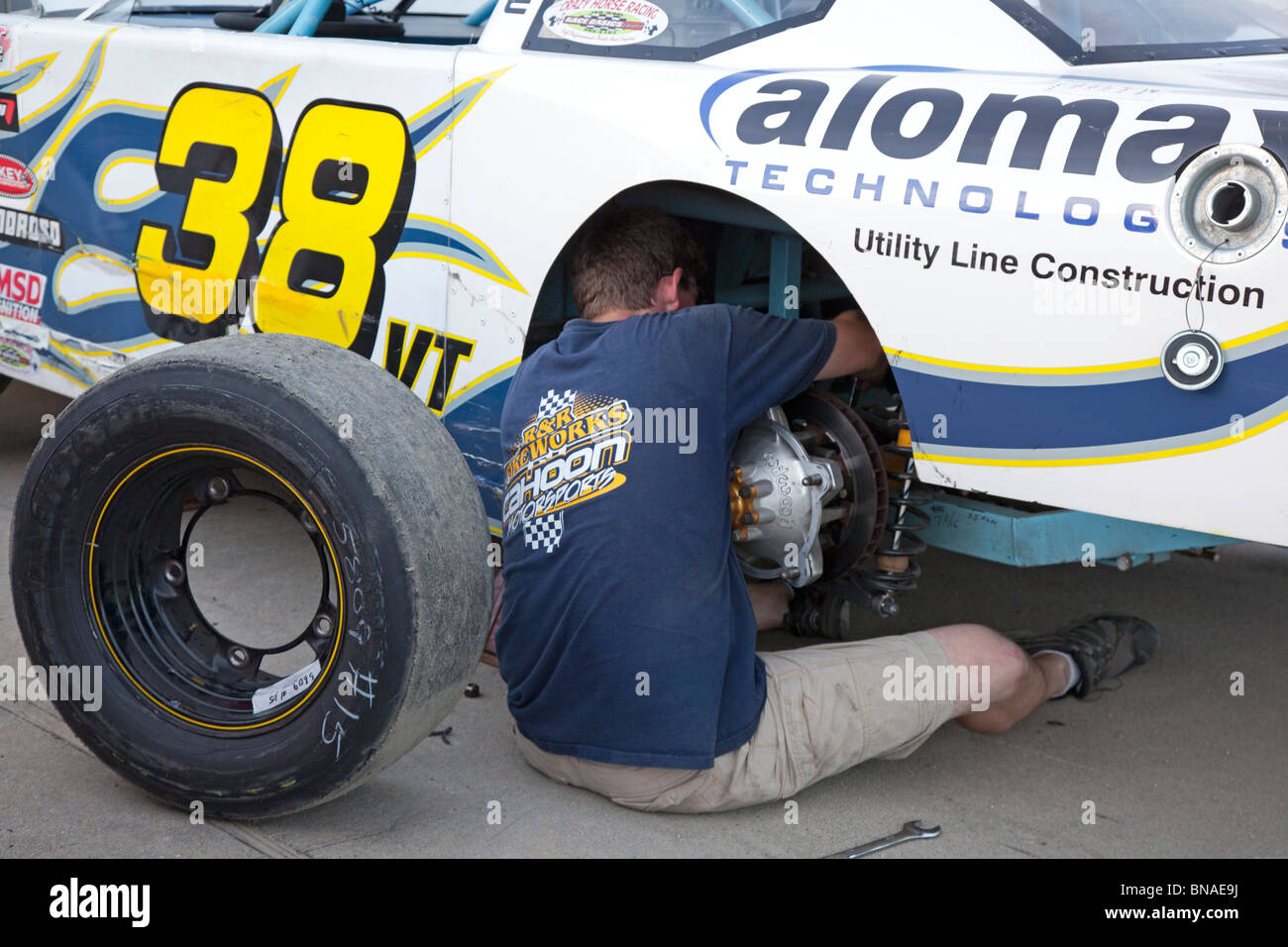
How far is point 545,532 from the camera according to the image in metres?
2.43

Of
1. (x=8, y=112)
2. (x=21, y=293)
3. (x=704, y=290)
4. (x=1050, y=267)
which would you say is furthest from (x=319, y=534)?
(x=8, y=112)

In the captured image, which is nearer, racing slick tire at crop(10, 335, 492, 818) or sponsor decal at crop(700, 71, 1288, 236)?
sponsor decal at crop(700, 71, 1288, 236)

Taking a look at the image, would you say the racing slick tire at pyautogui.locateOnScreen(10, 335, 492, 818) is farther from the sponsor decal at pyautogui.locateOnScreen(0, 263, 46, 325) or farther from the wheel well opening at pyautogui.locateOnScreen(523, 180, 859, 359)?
the sponsor decal at pyautogui.locateOnScreen(0, 263, 46, 325)

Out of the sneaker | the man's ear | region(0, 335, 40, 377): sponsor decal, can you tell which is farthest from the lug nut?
the sneaker

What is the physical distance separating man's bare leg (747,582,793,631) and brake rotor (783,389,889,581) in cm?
57

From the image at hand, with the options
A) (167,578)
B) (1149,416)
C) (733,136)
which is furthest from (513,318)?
(1149,416)

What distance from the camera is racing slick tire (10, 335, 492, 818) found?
7.02 ft

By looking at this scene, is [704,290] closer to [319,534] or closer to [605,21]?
[605,21]

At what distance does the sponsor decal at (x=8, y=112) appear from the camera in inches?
144

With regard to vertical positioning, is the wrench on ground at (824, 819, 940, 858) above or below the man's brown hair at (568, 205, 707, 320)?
below

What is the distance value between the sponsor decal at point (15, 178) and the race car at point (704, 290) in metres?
0.71

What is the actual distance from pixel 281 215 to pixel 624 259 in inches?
37.1
